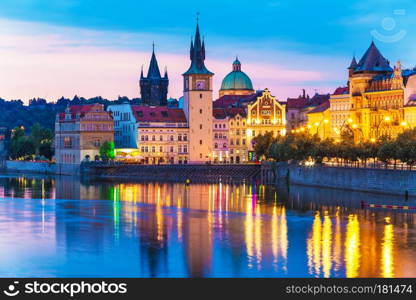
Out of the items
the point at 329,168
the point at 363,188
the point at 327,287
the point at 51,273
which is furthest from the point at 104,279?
the point at 329,168

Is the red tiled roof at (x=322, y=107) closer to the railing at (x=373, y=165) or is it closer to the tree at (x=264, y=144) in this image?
the tree at (x=264, y=144)

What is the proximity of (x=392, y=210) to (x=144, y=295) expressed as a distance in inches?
1661

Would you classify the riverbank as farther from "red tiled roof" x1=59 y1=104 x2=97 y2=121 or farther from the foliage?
"red tiled roof" x1=59 y1=104 x2=97 y2=121

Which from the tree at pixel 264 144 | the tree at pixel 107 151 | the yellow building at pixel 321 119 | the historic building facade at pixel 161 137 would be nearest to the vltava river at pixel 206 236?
the tree at pixel 264 144

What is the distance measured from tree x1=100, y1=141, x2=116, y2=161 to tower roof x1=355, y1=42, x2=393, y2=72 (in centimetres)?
4208

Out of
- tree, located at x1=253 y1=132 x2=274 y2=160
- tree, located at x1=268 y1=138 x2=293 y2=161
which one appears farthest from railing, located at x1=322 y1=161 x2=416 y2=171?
tree, located at x1=253 y1=132 x2=274 y2=160

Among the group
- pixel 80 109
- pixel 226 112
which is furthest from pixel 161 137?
pixel 80 109

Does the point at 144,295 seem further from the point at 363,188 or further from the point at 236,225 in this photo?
the point at 363,188

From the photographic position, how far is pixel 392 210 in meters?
91.8

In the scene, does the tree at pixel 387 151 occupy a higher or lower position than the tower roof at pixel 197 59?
lower

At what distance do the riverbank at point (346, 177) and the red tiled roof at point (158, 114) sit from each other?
37455 millimetres

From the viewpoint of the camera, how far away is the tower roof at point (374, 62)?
169750mm

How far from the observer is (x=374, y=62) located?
559 feet

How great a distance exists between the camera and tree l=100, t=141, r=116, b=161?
179 metres
